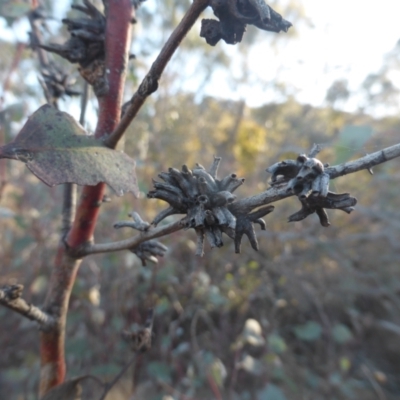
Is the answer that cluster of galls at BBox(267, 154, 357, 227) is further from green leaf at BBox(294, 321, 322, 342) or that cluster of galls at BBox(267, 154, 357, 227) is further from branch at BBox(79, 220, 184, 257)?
green leaf at BBox(294, 321, 322, 342)

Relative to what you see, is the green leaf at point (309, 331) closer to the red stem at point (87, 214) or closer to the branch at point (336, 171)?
the red stem at point (87, 214)

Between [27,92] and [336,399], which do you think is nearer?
[336,399]

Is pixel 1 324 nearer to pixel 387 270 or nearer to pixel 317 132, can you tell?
pixel 387 270

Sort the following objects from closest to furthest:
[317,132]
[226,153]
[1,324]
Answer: [1,324]
[226,153]
[317,132]

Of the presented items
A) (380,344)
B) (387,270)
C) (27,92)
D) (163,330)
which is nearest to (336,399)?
(380,344)

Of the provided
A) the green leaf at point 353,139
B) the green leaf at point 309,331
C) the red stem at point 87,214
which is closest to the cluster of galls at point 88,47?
the red stem at point 87,214

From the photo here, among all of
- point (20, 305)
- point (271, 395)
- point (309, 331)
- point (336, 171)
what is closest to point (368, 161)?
point (336, 171)

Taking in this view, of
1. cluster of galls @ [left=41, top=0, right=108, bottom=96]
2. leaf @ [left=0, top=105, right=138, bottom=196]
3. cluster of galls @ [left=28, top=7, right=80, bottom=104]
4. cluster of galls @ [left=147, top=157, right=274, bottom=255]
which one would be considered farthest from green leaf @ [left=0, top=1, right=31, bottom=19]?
cluster of galls @ [left=147, top=157, right=274, bottom=255]
